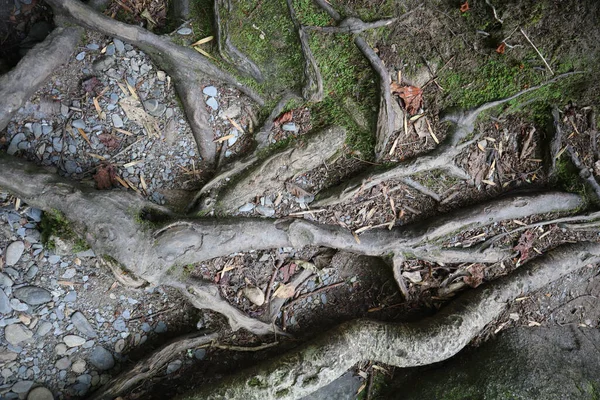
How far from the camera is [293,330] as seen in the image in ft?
11.9

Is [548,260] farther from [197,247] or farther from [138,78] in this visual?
[138,78]

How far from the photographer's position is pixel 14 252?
3123mm

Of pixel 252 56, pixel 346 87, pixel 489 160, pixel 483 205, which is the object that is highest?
pixel 252 56

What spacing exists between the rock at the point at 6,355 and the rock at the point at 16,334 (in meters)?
0.06

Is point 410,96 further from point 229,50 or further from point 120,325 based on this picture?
point 120,325

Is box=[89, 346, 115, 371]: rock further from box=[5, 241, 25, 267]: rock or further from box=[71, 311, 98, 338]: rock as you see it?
box=[5, 241, 25, 267]: rock

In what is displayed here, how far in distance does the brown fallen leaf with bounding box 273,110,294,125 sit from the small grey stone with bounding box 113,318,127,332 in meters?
1.81

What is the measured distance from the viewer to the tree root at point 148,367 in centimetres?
329

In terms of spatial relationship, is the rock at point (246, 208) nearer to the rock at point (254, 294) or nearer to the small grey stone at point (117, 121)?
the rock at point (254, 294)

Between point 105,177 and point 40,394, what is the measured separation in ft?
5.13

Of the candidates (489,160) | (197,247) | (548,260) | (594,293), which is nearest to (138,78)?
(197,247)

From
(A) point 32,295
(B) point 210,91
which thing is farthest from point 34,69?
(A) point 32,295

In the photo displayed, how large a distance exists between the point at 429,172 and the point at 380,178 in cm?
41

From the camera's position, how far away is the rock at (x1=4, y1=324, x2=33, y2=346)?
315 centimetres
